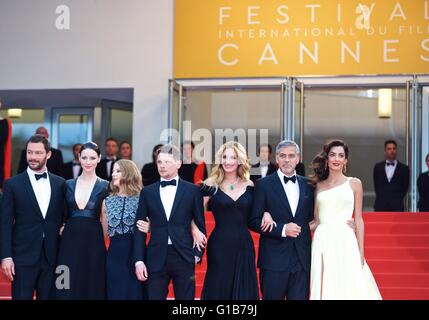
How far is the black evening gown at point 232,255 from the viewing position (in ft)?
21.2

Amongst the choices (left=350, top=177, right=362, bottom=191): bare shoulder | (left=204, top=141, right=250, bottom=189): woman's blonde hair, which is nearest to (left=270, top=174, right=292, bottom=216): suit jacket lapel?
(left=204, top=141, right=250, bottom=189): woman's blonde hair

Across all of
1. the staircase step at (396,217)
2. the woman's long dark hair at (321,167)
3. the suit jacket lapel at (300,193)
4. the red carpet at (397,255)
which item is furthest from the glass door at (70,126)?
the suit jacket lapel at (300,193)

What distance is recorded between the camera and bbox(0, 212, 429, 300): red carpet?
9.34 meters

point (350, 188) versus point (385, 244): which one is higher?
point (350, 188)

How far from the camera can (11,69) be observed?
14734 millimetres

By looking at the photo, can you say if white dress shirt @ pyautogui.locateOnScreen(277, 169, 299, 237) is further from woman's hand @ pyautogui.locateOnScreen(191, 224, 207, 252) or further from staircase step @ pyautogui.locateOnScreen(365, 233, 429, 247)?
staircase step @ pyautogui.locateOnScreen(365, 233, 429, 247)

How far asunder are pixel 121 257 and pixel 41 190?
32.9 inches

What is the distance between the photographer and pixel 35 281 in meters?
6.46

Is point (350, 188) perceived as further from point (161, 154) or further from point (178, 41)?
point (178, 41)

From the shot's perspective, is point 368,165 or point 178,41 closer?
point 178,41
